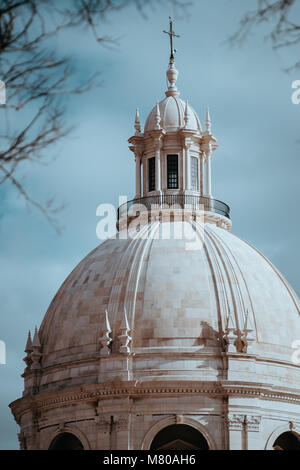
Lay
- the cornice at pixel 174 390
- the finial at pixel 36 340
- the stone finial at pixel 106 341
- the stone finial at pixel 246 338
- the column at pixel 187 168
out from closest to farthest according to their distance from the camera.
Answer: the cornice at pixel 174 390 → the stone finial at pixel 246 338 → the stone finial at pixel 106 341 → the finial at pixel 36 340 → the column at pixel 187 168

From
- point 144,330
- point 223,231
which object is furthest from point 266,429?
point 223,231

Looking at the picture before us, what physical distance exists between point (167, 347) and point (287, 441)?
822 cm

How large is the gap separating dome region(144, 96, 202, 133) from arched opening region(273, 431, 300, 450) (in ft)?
66.4

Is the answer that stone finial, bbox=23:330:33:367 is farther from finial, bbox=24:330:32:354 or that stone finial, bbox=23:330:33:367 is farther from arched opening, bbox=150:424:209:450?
arched opening, bbox=150:424:209:450

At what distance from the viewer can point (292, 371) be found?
57.0 m

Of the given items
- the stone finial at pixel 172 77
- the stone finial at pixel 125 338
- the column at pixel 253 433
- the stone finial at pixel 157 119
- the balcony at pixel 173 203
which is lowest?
the column at pixel 253 433

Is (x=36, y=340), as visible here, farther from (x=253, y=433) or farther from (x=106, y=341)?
(x=253, y=433)

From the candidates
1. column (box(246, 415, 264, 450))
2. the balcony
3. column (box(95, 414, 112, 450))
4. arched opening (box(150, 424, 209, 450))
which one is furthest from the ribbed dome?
column (box(246, 415, 264, 450))

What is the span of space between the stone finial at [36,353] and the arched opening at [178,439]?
8.72 metres

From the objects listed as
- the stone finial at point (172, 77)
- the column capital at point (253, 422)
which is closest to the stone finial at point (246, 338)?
the column capital at point (253, 422)

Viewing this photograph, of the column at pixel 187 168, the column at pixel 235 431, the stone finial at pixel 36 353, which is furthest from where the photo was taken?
the column at pixel 187 168

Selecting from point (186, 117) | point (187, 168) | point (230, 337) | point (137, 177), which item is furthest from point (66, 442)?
point (186, 117)

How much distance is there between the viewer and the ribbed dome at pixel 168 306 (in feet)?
182

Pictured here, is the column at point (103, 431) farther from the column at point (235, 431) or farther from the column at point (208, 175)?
the column at point (208, 175)
